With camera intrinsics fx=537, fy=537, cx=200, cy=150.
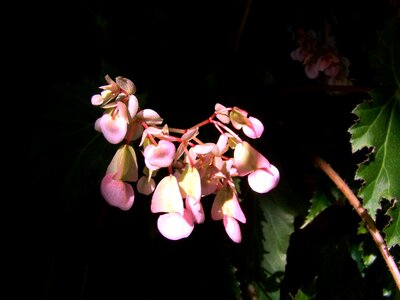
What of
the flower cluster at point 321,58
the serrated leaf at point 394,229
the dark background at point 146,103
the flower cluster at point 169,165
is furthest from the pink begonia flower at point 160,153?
the flower cluster at point 321,58

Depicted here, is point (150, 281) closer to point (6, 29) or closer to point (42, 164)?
point (42, 164)

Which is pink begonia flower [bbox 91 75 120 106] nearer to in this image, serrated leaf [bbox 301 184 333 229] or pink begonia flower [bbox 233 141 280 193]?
pink begonia flower [bbox 233 141 280 193]

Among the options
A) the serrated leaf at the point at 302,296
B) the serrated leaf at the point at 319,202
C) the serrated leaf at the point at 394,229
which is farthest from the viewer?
the serrated leaf at the point at 319,202

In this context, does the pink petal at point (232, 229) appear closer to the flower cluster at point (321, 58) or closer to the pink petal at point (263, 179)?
the pink petal at point (263, 179)

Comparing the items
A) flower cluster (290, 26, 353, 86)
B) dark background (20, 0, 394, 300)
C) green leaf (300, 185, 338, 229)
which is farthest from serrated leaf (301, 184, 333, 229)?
flower cluster (290, 26, 353, 86)

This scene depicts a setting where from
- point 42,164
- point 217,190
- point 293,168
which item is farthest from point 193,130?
point 293,168

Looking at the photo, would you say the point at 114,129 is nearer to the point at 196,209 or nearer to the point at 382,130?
the point at 196,209
